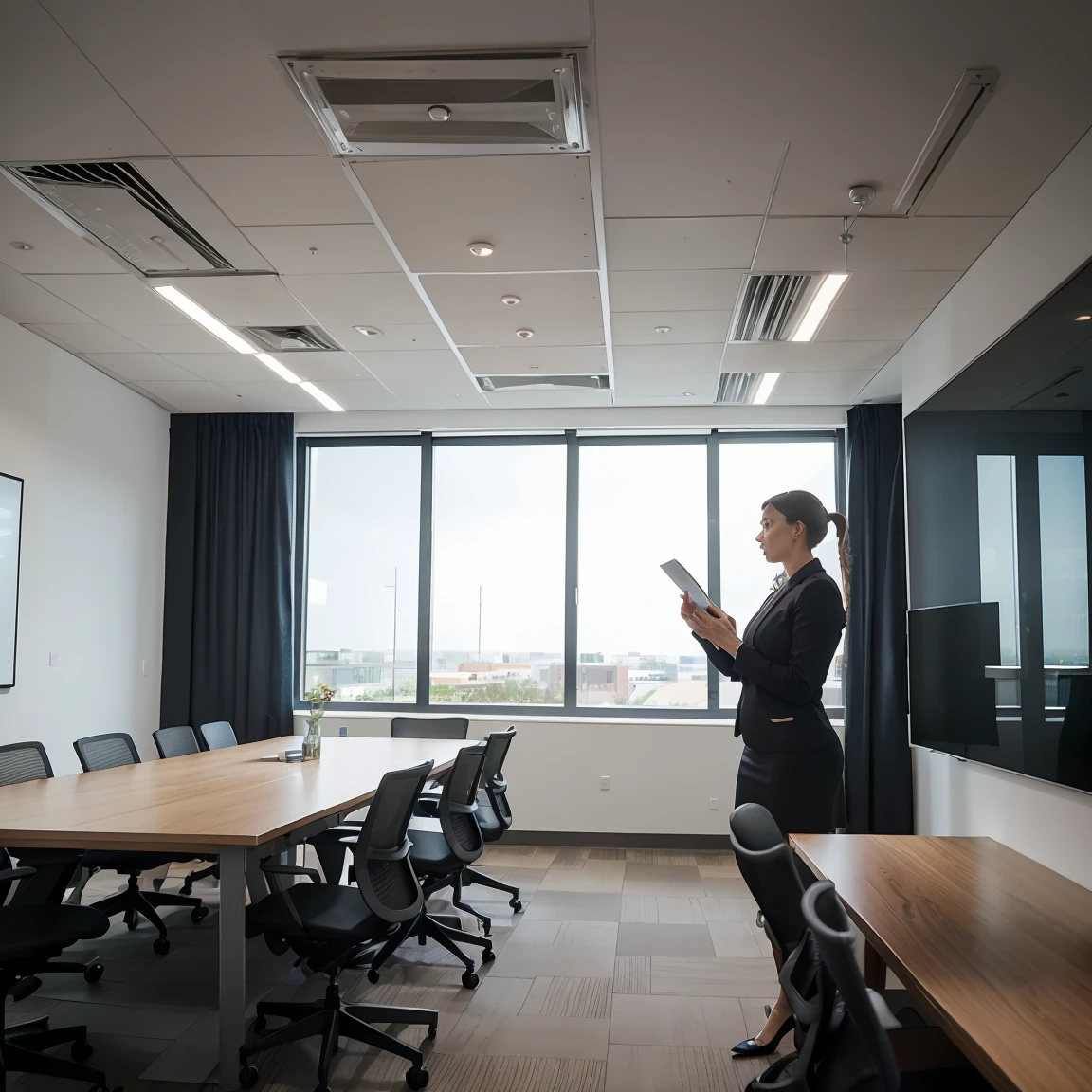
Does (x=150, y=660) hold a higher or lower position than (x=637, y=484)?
lower

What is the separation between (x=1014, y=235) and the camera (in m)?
3.64

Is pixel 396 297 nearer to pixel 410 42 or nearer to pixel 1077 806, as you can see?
pixel 410 42

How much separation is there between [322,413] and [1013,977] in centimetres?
623

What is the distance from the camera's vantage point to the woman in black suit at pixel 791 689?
9.41ft

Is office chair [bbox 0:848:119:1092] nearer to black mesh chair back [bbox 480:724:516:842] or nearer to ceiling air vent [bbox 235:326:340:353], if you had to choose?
black mesh chair back [bbox 480:724:516:842]

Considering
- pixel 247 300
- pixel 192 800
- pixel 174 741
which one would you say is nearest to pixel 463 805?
pixel 192 800

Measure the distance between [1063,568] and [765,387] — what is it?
3.46 metres

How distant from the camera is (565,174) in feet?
11.0

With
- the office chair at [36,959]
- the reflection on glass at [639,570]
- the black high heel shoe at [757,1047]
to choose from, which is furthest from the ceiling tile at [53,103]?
the reflection on glass at [639,570]

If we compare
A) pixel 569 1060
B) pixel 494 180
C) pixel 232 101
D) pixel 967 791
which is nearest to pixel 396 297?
pixel 494 180

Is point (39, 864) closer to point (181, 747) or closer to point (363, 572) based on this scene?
point (181, 747)

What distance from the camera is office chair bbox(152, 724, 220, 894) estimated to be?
4.86m

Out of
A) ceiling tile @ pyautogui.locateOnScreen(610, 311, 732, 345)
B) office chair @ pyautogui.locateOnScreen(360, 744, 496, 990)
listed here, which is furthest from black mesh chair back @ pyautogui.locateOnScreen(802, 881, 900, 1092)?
ceiling tile @ pyautogui.locateOnScreen(610, 311, 732, 345)

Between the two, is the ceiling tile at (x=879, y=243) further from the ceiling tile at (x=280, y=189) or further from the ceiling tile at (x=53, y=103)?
the ceiling tile at (x=53, y=103)
